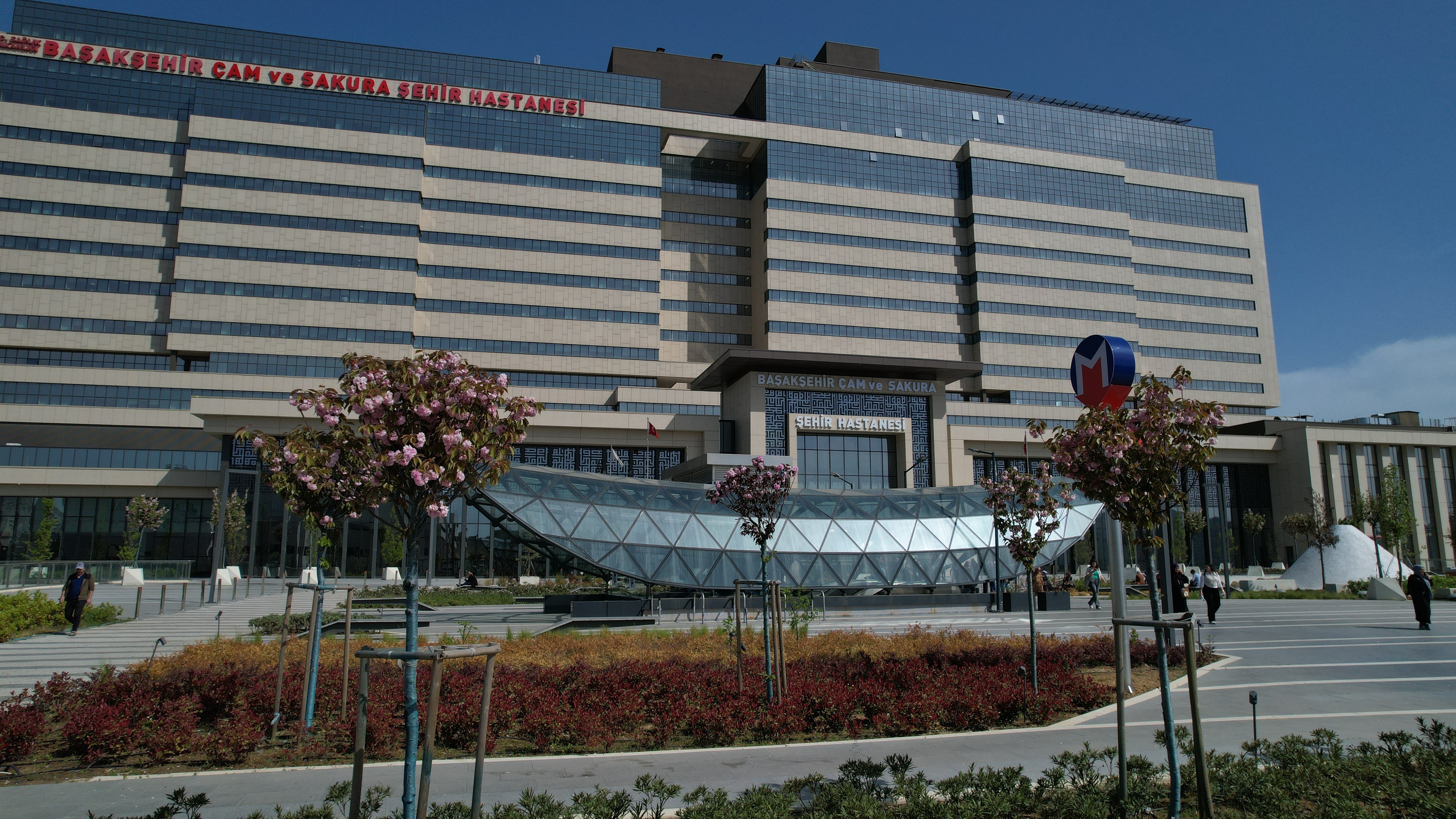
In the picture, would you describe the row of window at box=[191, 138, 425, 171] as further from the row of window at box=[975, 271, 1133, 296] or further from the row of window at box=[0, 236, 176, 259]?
the row of window at box=[975, 271, 1133, 296]

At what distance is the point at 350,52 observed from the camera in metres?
66.2

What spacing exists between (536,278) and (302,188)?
1821cm

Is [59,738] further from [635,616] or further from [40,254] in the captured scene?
[40,254]

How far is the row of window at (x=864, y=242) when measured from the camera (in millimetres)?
68562

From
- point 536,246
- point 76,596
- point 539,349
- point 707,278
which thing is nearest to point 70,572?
point 76,596

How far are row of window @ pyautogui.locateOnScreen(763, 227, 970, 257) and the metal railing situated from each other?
46.7m

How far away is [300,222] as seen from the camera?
2415 inches

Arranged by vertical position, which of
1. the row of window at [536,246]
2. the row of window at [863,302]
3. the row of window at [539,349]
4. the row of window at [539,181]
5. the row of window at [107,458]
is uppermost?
the row of window at [539,181]

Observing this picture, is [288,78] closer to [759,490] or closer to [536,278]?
[536,278]

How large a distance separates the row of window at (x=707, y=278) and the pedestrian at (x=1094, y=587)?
40.2 meters

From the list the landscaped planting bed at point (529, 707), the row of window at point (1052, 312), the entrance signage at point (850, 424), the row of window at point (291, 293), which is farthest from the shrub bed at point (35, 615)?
the row of window at point (1052, 312)

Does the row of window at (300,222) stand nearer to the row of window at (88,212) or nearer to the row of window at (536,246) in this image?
the row of window at (536,246)

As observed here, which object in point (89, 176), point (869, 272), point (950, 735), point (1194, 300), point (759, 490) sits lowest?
point (950, 735)

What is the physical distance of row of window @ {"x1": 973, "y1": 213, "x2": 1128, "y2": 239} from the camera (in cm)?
7325
